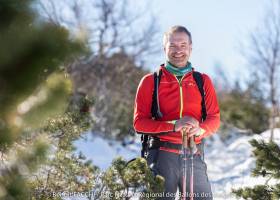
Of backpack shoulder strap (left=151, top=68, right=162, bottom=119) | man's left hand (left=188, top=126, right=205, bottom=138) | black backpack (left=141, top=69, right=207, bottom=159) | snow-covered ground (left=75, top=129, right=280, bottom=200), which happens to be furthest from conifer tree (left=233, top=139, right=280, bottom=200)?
snow-covered ground (left=75, top=129, right=280, bottom=200)

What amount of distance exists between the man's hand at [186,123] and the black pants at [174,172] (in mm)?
222

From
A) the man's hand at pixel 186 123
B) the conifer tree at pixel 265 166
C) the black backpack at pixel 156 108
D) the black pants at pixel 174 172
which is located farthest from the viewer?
the conifer tree at pixel 265 166

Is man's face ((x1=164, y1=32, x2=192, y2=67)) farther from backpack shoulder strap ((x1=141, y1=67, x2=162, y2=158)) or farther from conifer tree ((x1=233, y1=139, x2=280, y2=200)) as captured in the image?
conifer tree ((x1=233, y1=139, x2=280, y2=200))

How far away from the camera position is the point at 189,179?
3.21 meters

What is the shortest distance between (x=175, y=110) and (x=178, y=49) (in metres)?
0.41

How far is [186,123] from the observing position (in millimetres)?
3049

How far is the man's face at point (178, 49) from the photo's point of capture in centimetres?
329

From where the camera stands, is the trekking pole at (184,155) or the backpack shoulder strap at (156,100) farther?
the backpack shoulder strap at (156,100)

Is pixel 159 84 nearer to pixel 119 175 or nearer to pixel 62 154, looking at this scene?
pixel 119 175

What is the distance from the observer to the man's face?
3.29 metres

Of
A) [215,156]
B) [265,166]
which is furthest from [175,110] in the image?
[215,156]

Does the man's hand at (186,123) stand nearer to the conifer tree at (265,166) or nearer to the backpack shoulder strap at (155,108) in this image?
the backpack shoulder strap at (155,108)

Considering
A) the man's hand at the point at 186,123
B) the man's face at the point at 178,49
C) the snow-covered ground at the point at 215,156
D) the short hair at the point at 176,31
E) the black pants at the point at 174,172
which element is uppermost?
the snow-covered ground at the point at 215,156

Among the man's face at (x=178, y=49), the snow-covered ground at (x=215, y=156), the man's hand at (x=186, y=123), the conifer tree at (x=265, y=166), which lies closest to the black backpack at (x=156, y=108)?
the man's face at (x=178, y=49)
